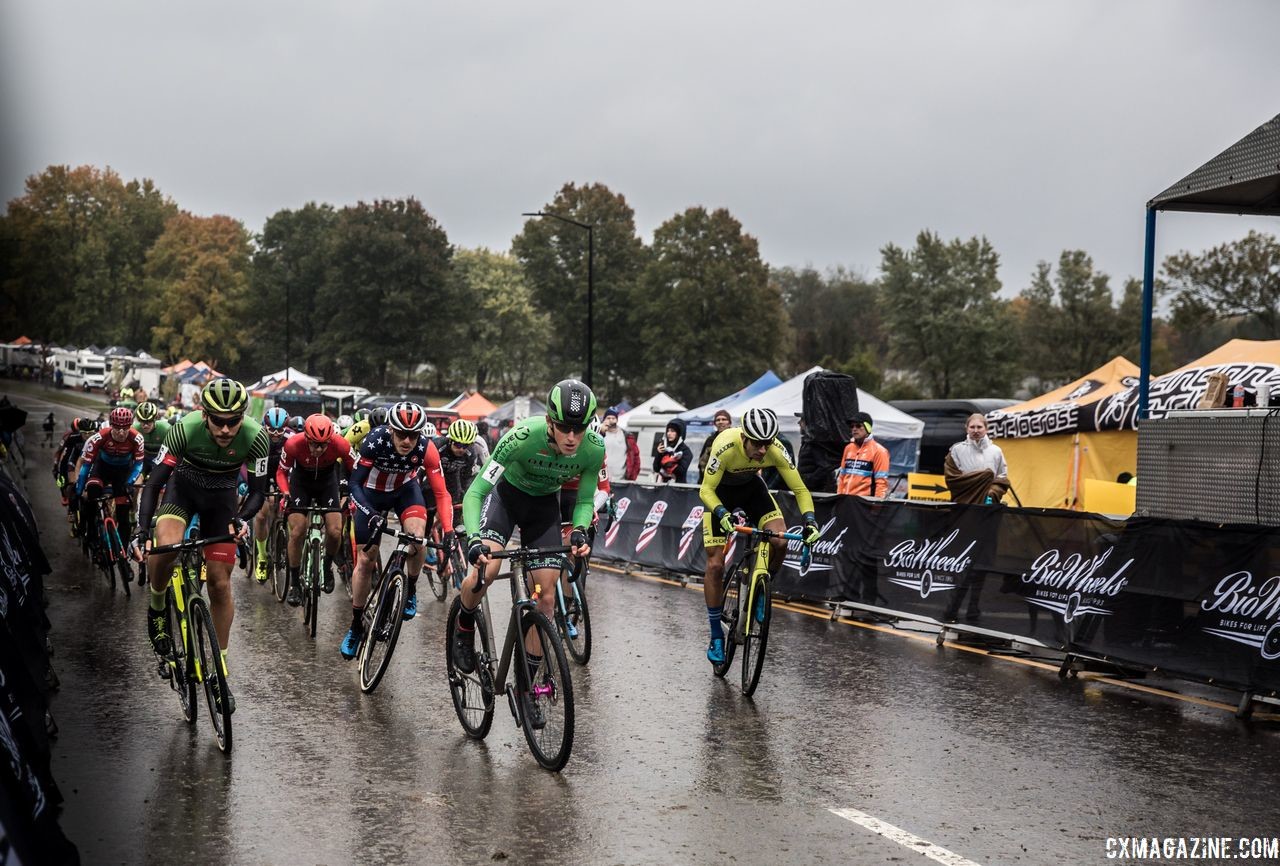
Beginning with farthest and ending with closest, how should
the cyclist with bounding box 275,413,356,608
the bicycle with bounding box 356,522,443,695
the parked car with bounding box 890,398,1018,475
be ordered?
the parked car with bounding box 890,398,1018,475 < the cyclist with bounding box 275,413,356,608 < the bicycle with bounding box 356,522,443,695

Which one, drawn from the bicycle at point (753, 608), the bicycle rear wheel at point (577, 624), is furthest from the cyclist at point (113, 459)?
the bicycle at point (753, 608)

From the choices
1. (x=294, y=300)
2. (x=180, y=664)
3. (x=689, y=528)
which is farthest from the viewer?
(x=294, y=300)

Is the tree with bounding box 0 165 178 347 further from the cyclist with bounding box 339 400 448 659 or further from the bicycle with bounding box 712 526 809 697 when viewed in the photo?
the bicycle with bounding box 712 526 809 697

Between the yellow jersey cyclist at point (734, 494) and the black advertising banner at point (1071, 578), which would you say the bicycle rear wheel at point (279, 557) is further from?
the yellow jersey cyclist at point (734, 494)

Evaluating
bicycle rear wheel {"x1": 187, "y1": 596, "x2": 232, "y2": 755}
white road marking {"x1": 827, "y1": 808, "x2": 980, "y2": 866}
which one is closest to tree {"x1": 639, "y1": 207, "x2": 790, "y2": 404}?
bicycle rear wheel {"x1": 187, "y1": 596, "x2": 232, "y2": 755}

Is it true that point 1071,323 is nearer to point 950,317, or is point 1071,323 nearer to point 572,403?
point 950,317

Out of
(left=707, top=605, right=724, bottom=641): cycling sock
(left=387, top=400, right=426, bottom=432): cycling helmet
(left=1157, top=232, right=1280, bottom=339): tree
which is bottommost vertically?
(left=707, top=605, right=724, bottom=641): cycling sock

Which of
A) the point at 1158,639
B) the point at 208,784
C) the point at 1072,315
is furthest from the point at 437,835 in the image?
the point at 1072,315

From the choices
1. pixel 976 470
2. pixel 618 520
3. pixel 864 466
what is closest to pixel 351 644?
pixel 976 470

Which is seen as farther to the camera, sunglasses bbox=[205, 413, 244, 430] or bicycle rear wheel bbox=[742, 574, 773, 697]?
bicycle rear wheel bbox=[742, 574, 773, 697]

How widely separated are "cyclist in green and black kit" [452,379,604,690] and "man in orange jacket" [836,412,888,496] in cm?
720

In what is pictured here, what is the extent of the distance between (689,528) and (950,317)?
60402mm

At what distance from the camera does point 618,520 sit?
62.6 feet

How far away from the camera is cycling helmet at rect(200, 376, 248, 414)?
7.61 metres
